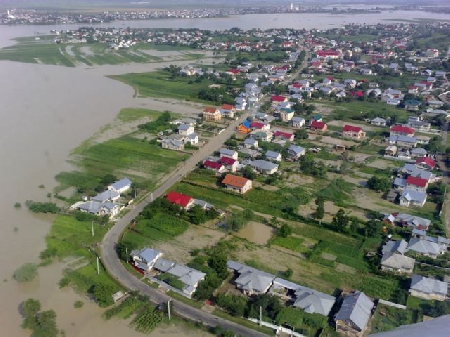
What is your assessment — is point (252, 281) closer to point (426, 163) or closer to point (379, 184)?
point (379, 184)

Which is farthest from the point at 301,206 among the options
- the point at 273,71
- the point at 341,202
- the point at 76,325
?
the point at 273,71

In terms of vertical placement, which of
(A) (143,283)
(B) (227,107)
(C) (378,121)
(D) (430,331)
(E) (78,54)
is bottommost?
(A) (143,283)

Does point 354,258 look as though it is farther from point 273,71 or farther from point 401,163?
point 273,71

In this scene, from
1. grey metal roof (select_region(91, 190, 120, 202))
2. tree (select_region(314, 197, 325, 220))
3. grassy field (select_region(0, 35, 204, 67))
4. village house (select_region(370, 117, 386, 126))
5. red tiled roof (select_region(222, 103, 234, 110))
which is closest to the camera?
tree (select_region(314, 197, 325, 220))

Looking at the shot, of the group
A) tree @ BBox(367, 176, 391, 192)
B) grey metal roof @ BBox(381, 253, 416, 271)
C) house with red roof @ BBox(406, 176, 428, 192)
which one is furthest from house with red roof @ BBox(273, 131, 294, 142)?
grey metal roof @ BBox(381, 253, 416, 271)

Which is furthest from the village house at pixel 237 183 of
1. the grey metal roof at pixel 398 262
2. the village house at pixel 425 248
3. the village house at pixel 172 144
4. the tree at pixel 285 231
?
the village house at pixel 425 248

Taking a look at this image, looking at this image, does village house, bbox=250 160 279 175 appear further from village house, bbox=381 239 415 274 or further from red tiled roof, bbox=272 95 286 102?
red tiled roof, bbox=272 95 286 102

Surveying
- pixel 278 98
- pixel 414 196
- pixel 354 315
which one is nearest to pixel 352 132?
pixel 278 98
